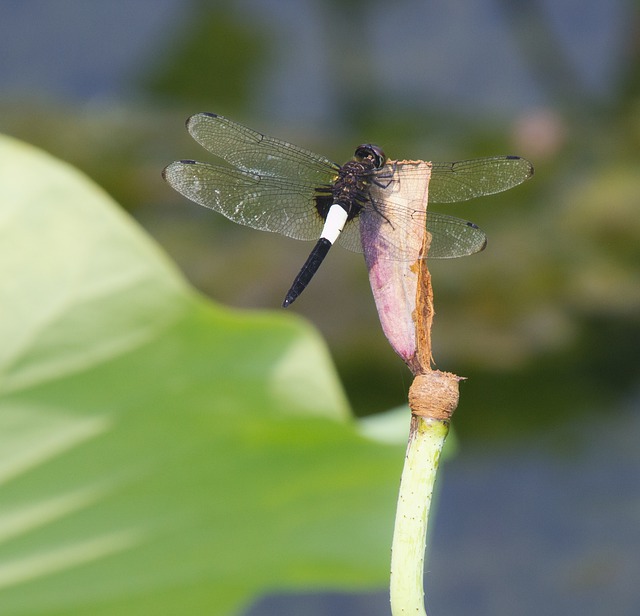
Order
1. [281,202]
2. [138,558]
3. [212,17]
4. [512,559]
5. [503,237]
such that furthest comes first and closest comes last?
1. [212,17]
2. [503,237]
3. [512,559]
4. [281,202]
5. [138,558]

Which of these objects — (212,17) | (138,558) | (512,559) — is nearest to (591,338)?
(512,559)

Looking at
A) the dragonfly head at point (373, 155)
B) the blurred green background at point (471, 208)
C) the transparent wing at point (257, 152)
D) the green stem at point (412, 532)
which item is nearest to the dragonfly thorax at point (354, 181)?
the dragonfly head at point (373, 155)

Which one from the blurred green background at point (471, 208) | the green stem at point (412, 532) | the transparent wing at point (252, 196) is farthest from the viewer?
the blurred green background at point (471, 208)

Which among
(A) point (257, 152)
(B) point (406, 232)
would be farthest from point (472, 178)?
(B) point (406, 232)

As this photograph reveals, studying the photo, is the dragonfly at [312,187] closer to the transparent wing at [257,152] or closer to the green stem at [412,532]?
the transparent wing at [257,152]

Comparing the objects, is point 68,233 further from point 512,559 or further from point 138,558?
point 512,559
